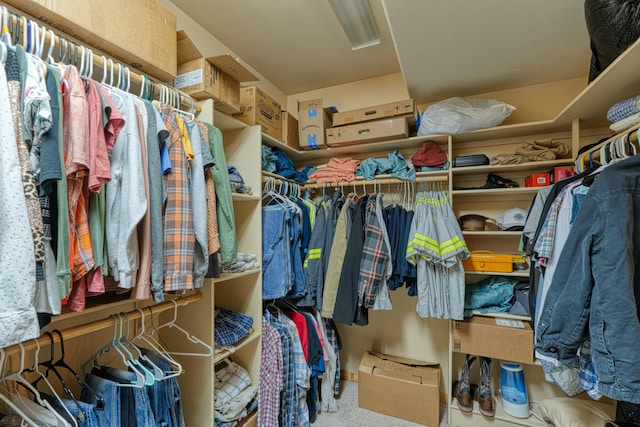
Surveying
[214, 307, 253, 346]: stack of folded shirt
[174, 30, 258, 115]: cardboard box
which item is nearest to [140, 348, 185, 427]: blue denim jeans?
[214, 307, 253, 346]: stack of folded shirt

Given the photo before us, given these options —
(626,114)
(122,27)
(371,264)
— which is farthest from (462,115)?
(122,27)

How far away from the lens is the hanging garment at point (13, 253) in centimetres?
60

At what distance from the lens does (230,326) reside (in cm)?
163

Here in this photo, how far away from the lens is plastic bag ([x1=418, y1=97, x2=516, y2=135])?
6.33 feet

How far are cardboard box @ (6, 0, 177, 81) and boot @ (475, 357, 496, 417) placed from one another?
2548 mm

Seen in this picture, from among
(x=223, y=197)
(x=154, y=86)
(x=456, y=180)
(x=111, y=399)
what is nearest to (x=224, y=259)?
(x=223, y=197)

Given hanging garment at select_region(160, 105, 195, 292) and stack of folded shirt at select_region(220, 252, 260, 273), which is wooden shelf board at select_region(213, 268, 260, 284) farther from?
hanging garment at select_region(160, 105, 195, 292)

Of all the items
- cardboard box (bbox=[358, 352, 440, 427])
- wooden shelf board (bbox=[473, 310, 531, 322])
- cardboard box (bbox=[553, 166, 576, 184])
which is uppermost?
cardboard box (bbox=[553, 166, 576, 184])

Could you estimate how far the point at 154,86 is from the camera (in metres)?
1.16

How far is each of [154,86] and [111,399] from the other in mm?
1133

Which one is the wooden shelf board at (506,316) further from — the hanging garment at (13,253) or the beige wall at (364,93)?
the hanging garment at (13,253)

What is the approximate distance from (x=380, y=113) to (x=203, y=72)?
126 cm

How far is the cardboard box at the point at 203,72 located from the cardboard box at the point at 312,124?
824mm

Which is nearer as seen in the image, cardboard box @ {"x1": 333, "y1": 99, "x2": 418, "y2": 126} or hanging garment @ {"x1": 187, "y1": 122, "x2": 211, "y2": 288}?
hanging garment @ {"x1": 187, "y1": 122, "x2": 211, "y2": 288}
